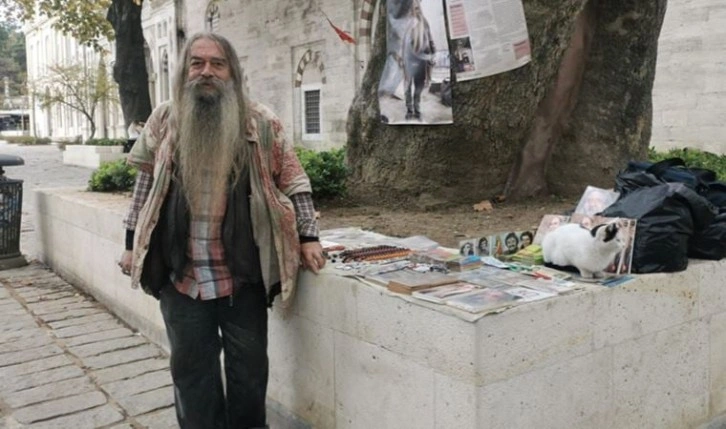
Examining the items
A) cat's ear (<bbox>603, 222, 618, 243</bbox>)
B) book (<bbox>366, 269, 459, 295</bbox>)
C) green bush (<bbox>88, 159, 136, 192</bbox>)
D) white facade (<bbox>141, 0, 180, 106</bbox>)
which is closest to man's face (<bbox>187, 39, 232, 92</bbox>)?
book (<bbox>366, 269, 459, 295</bbox>)

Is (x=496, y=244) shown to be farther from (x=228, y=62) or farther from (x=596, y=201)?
(x=228, y=62)

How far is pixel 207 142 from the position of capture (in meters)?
3.05

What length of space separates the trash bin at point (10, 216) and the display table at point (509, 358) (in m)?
5.53

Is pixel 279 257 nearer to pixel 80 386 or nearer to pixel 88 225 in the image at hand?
pixel 80 386

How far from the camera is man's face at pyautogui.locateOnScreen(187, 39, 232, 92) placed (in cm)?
308

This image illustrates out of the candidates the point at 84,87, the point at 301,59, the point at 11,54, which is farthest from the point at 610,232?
the point at 11,54

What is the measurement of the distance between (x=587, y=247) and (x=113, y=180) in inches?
245

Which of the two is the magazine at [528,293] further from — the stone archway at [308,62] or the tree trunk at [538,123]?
the stone archway at [308,62]

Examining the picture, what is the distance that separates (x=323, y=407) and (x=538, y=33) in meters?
3.30

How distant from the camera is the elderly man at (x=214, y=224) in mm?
3078

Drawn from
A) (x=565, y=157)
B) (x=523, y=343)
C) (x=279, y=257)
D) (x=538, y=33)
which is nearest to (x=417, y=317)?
(x=523, y=343)

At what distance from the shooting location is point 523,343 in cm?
259

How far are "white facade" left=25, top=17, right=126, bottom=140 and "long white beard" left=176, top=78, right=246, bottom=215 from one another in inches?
1405

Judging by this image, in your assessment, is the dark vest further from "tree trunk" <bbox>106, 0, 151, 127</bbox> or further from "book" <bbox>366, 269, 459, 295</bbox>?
"tree trunk" <bbox>106, 0, 151, 127</bbox>
